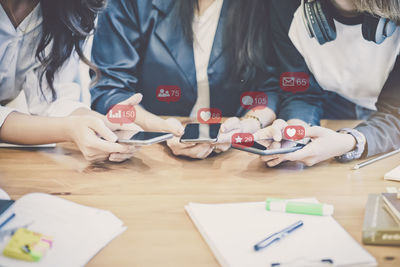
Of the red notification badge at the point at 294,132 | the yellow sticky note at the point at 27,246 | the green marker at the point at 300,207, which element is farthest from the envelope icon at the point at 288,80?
the yellow sticky note at the point at 27,246

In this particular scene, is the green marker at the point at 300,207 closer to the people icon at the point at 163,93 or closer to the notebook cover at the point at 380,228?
the notebook cover at the point at 380,228

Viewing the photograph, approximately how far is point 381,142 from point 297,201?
0.48 metres

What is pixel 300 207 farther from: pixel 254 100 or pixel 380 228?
pixel 254 100

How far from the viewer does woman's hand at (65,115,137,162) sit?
118cm

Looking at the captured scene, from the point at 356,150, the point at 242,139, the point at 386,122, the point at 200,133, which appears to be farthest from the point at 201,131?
the point at 386,122

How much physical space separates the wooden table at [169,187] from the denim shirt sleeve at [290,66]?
0.10 meters

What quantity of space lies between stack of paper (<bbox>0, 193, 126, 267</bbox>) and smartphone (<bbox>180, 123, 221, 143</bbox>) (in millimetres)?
374

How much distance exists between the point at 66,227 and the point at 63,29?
A: 1.99ft

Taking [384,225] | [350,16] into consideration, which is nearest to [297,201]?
[384,225]

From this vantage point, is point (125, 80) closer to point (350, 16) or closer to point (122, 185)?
point (122, 185)

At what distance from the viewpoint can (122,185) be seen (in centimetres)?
109

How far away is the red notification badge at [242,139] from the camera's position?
1.24 meters

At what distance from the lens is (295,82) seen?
130cm

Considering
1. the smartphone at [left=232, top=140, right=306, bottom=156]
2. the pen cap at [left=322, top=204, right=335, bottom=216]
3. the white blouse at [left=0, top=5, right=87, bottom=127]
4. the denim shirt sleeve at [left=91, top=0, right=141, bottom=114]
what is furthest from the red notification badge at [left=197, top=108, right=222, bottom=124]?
the pen cap at [left=322, top=204, right=335, bottom=216]
